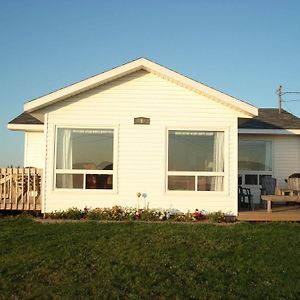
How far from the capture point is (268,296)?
5.93m

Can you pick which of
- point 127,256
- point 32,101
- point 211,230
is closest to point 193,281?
point 127,256

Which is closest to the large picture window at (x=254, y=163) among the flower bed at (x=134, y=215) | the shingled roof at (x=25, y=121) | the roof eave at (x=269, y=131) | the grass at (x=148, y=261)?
the roof eave at (x=269, y=131)

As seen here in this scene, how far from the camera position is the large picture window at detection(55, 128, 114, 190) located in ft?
39.4

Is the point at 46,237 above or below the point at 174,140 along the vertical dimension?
below

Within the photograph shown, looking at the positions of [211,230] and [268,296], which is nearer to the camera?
[268,296]

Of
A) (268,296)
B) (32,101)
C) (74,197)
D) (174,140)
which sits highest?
(32,101)

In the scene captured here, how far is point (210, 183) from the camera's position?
39.7ft

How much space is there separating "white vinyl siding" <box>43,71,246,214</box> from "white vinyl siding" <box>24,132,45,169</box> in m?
4.16

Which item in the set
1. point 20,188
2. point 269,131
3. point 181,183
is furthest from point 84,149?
point 269,131

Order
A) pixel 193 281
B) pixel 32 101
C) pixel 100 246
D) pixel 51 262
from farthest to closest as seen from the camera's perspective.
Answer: pixel 32 101, pixel 100 246, pixel 51 262, pixel 193 281

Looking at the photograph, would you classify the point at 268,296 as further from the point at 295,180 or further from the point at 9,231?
the point at 295,180

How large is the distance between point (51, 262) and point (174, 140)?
5.76m

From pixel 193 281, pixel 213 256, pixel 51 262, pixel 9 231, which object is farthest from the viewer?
pixel 9 231

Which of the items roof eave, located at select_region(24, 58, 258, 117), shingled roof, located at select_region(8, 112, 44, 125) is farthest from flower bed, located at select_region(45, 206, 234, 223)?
shingled roof, located at select_region(8, 112, 44, 125)
